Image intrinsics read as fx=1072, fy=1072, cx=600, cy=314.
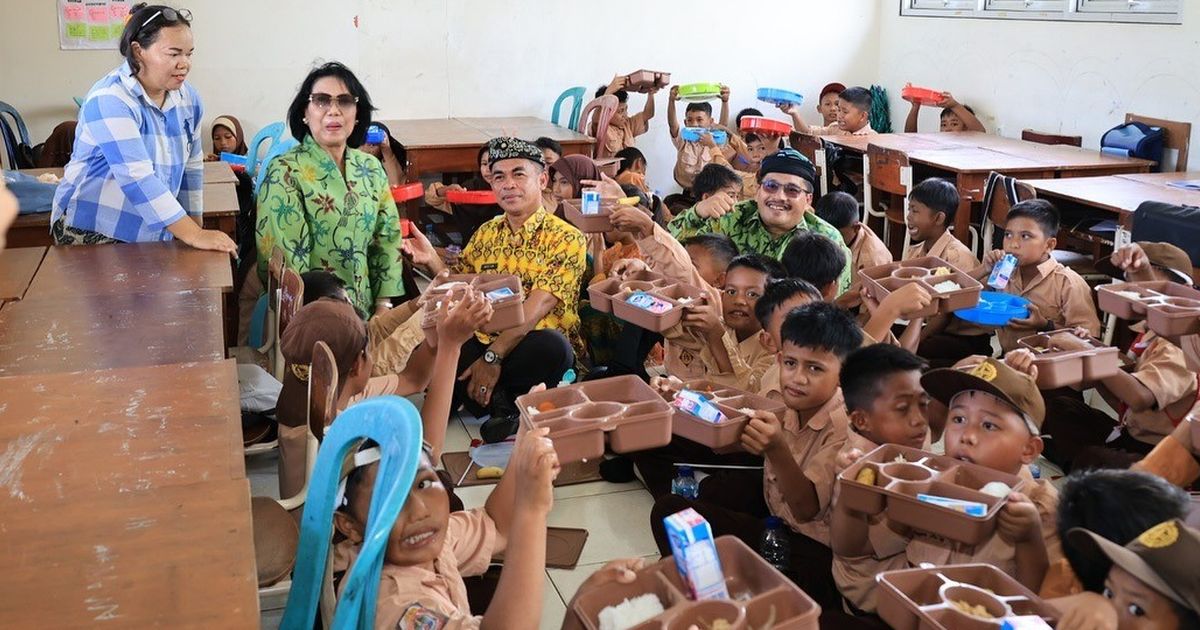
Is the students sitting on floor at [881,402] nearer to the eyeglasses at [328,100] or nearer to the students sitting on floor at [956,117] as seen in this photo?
the eyeglasses at [328,100]

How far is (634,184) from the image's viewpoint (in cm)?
558

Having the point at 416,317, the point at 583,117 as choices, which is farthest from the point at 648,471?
the point at 583,117

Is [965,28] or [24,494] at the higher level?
[965,28]

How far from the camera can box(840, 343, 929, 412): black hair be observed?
100.0 inches

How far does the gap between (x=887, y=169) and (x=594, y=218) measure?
113 inches

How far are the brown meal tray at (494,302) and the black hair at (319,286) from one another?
365mm

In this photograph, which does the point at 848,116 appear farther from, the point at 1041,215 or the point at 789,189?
the point at 789,189

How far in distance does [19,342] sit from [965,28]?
7.12 meters

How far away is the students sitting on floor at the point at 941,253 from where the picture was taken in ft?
14.1

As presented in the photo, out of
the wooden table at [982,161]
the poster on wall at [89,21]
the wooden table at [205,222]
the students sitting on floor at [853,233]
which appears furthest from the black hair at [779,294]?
the poster on wall at [89,21]

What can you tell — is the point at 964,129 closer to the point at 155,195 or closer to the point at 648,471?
the point at 648,471

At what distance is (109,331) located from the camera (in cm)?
261

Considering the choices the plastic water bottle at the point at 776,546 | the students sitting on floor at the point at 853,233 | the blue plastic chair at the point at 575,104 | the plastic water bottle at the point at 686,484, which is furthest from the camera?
the blue plastic chair at the point at 575,104

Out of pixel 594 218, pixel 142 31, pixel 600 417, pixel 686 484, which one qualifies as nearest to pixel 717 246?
pixel 594 218
